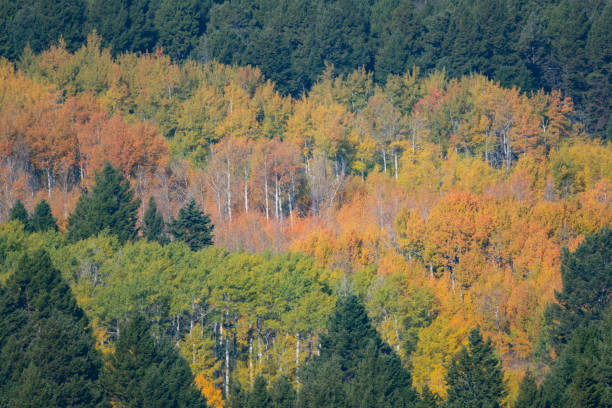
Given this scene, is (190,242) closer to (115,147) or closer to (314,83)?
(115,147)

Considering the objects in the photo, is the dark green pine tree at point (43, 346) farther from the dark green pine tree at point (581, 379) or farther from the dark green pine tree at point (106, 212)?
the dark green pine tree at point (581, 379)

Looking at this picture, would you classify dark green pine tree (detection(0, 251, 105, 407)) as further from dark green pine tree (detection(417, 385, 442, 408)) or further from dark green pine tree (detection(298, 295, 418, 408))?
dark green pine tree (detection(417, 385, 442, 408))

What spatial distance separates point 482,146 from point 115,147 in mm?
34779

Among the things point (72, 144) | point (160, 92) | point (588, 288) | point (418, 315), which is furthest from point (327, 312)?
point (160, 92)

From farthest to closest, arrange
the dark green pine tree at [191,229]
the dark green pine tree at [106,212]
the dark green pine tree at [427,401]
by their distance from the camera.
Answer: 1. the dark green pine tree at [191,229]
2. the dark green pine tree at [106,212]
3. the dark green pine tree at [427,401]

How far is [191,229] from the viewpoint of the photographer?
83750 mm

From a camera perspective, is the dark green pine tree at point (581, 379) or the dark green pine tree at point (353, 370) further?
the dark green pine tree at point (353, 370)

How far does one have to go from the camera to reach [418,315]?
70.4m

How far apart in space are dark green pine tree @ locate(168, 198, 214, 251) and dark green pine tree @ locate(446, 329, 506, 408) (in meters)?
31.8

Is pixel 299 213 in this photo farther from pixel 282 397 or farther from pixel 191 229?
pixel 282 397

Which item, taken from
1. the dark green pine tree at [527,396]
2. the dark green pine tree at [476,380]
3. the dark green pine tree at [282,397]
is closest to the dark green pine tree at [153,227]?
the dark green pine tree at [282,397]

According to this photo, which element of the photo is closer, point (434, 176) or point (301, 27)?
point (434, 176)

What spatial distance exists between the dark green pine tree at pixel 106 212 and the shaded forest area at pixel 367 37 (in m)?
41.4

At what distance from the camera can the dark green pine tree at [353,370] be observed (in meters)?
53.1
